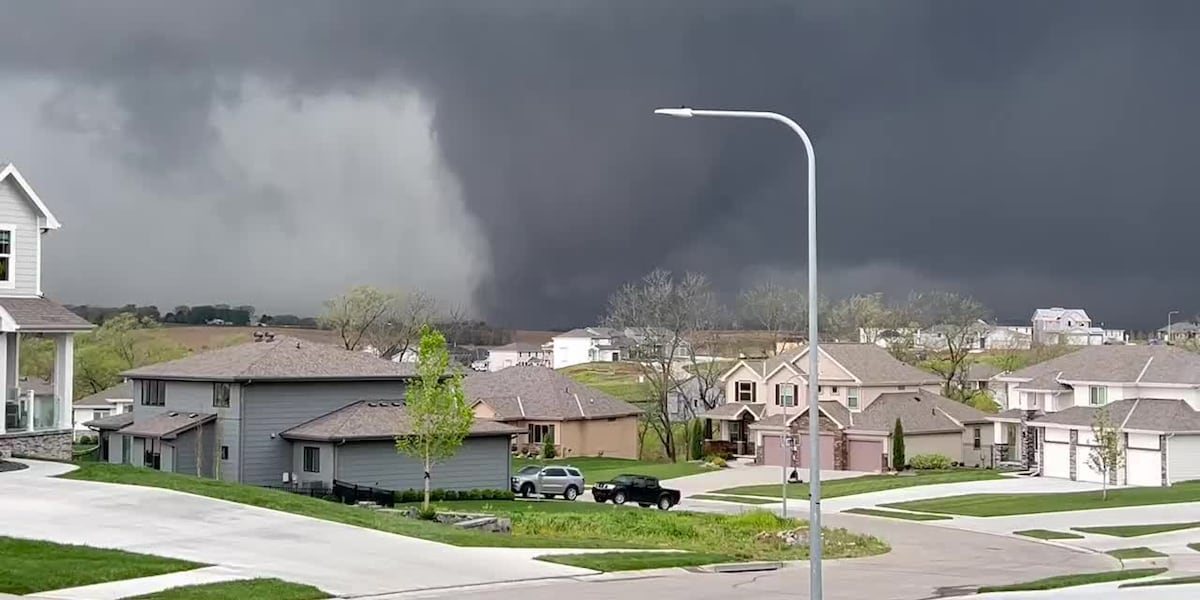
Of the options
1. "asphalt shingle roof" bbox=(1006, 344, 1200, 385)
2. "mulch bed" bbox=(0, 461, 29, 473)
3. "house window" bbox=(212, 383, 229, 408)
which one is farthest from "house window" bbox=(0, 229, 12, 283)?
"asphalt shingle roof" bbox=(1006, 344, 1200, 385)

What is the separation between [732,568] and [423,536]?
27.1 feet

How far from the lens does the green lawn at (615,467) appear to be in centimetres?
→ 7619

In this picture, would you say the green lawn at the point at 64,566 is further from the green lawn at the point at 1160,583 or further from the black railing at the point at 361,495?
the black railing at the point at 361,495

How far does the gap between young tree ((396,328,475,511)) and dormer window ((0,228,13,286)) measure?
13819 mm

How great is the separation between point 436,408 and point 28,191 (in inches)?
603

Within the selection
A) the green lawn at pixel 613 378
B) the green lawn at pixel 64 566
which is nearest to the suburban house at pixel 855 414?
the green lawn at pixel 613 378

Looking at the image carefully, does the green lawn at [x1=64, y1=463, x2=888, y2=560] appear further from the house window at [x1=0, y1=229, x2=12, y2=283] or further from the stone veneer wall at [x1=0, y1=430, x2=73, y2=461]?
the house window at [x1=0, y1=229, x2=12, y2=283]

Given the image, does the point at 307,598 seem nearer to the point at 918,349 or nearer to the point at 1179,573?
the point at 1179,573

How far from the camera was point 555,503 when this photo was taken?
5719cm

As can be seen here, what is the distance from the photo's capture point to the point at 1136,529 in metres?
48.9

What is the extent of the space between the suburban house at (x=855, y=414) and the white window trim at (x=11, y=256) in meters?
45.2

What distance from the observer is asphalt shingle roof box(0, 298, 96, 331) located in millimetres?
43625

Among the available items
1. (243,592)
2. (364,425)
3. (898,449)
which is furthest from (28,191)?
(898,449)

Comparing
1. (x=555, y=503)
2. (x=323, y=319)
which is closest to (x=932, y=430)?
(x=555, y=503)
